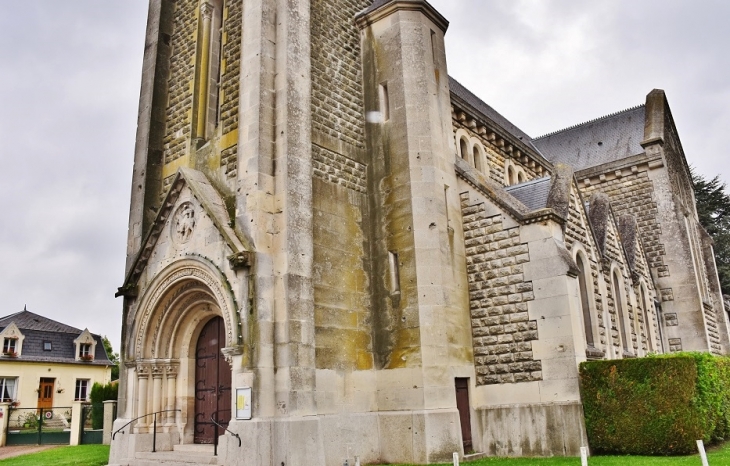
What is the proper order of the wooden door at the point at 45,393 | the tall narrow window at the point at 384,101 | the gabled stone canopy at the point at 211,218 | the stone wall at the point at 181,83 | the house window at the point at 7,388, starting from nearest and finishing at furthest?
the gabled stone canopy at the point at 211,218 → the tall narrow window at the point at 384,101 → the stone wall at the point at 181,83 → the house window at the point at 7,388 → the wooden door at the point at 45,393

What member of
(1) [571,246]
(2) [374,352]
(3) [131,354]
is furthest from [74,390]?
(1) [571,246]

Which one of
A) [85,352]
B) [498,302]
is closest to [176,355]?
[498,302]

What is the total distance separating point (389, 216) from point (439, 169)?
1839 mm

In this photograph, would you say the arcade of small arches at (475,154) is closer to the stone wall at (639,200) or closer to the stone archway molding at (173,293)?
the stone wall at (639,200)

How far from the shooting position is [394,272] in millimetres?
15297

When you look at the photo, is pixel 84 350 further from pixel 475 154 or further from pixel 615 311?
pixel 615 311

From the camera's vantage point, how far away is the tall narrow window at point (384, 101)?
1667 cm

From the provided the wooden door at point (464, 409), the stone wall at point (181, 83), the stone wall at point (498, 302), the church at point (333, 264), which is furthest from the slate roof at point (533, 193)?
the stone wall at point (181, 83)

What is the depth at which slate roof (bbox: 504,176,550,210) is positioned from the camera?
16703mm

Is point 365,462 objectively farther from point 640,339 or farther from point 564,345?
point 640,339

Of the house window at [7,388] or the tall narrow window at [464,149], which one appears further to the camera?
the house window at [7,388]

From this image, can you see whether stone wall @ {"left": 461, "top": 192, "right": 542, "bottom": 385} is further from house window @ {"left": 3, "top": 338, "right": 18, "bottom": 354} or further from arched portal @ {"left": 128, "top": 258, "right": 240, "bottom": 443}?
house window @ {"left": 3, "top": 338, "right": 18, "bottom": 354}

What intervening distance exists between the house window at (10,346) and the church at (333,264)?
27896 millimetres

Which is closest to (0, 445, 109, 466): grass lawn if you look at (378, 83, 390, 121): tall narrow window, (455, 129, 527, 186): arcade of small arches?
(378, 83, 390, 121): tall narrow window
